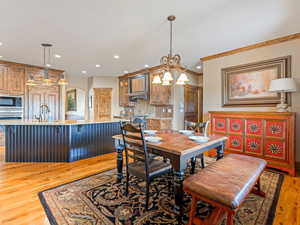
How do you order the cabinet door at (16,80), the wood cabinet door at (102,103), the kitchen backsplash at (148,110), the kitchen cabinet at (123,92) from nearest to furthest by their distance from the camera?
the cabinet door at (16,80)
the kitchen backsplash at (148,110)
the kitchen cabinet at (123,92)
the wood cabinet door at (102,103)

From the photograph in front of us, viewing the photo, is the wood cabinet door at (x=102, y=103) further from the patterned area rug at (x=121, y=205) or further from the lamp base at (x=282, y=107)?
the lamp base at (x=282, y=107)

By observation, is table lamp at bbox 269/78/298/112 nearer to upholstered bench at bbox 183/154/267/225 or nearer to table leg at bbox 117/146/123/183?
upholstered bench at bbox 183/154/267/225

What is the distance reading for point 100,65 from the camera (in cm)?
541

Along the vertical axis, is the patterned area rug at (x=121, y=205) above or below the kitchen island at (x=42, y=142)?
below

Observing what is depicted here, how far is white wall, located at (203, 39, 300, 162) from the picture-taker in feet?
10.0

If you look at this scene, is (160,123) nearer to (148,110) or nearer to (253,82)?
(148,110)

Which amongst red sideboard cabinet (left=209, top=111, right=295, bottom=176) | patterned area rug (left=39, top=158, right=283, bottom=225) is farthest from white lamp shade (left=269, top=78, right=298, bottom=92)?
patterned area rug (left=39, top=158, right=283, bottom=225)


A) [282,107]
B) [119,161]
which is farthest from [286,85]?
[119,161]

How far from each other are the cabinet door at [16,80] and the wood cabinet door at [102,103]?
8.51 feet

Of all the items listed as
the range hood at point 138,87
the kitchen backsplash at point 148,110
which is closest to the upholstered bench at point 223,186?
the kitchen backsplash at point 148,110

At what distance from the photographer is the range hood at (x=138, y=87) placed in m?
5.75

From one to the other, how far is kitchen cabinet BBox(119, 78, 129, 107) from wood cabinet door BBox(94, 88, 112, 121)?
0.59 m

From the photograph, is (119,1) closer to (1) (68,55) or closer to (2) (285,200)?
(1) (68,55)

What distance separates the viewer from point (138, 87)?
19.8 ft
